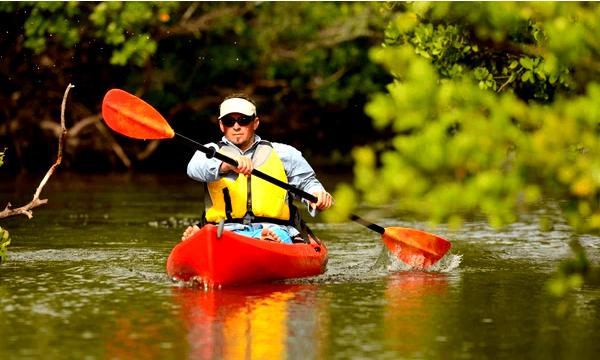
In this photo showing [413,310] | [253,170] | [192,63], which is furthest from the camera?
[192,63]

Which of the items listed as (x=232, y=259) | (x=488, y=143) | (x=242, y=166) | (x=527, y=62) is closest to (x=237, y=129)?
(x=242, y=166)

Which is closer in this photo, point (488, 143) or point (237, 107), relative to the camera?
point (488, 143)

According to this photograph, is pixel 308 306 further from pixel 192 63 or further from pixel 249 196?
pixel 192 63

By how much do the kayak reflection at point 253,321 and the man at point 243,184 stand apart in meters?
0.61

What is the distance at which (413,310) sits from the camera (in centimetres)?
994

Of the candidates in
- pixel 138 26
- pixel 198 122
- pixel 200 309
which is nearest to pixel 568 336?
pixel 200 309

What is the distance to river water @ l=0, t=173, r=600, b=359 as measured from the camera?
27.4ft

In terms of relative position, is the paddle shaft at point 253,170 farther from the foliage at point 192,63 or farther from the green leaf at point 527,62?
the foliage at point 192,63

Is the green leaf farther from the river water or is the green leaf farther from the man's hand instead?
the man's hand

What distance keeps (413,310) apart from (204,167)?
7.73 ft

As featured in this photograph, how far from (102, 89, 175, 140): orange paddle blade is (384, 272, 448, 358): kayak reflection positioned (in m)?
2.22

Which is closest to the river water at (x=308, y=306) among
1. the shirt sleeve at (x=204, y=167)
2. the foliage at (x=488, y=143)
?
the shirt sleeve at (x=204, y=167)

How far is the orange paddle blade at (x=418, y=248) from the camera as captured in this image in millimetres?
12891

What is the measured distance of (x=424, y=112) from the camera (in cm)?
598
